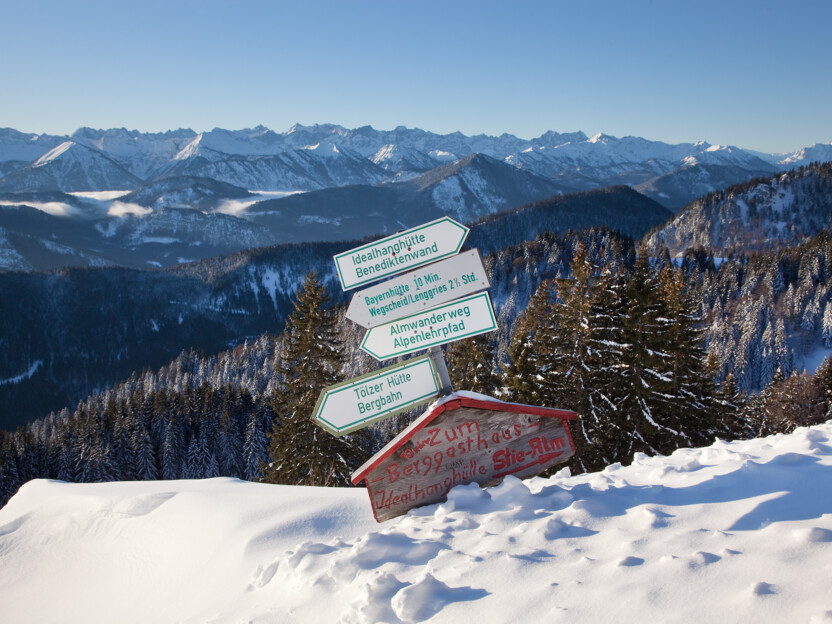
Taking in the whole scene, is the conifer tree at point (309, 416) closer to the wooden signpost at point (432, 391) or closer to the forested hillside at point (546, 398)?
the forested hillside at point (546, 398)

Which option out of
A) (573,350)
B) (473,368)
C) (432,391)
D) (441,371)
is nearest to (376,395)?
(432,391)

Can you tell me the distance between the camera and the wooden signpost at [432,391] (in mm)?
5906

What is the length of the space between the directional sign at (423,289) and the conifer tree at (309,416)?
471 inches

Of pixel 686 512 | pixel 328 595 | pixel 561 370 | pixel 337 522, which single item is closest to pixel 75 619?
pixel 337 522

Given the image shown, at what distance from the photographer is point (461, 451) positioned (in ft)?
19.6

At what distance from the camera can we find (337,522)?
18.1ft

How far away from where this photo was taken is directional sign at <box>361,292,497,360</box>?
6.02 meters

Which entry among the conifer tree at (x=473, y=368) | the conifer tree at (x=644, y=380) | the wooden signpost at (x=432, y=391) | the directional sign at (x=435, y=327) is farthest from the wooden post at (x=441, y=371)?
the conifer tree at (x=473, y=368)

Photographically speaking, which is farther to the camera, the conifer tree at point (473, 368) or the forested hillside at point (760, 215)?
the forested hillside at point (760, 215)

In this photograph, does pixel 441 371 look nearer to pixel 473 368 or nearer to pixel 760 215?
pixel 473 368

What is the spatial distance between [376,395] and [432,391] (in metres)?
0.68

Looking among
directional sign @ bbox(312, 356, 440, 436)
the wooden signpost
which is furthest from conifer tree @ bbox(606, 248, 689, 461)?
directional sign @ bbox(312, 356, 440, 436)

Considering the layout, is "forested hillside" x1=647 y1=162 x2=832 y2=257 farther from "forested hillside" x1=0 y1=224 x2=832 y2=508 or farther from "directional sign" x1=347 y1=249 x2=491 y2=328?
"directional sign" x1=347 y1=249 x2=491 y2=328

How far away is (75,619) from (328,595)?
11.1ft
